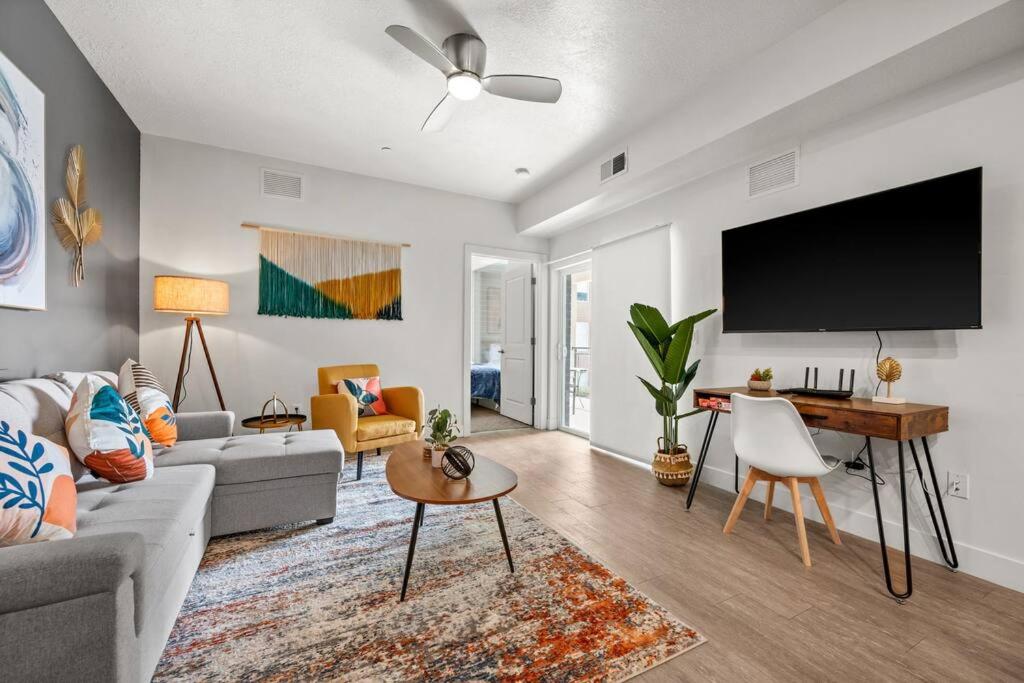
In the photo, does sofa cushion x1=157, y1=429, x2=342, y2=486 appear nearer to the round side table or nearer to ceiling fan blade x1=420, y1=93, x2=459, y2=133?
the round side table

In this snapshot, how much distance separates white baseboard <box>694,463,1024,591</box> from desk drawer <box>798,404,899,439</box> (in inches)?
28.0

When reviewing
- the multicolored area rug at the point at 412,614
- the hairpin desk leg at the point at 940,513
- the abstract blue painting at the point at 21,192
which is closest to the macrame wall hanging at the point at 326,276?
the abstract blue painting at the point at 21,192

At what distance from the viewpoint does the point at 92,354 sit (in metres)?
2.68

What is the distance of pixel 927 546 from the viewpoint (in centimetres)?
222

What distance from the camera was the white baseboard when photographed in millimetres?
1969

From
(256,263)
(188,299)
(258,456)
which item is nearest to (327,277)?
(256,263)

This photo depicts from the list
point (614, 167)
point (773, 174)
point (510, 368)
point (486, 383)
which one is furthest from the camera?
point (486, 383)

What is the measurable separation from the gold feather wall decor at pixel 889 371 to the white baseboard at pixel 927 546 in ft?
2.27

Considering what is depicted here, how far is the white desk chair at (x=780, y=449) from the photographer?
6.98 feet

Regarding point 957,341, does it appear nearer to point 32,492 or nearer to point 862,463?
point 862,463

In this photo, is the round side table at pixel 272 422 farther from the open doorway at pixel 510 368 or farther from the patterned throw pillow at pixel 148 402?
the open doorway at pixel 510 368

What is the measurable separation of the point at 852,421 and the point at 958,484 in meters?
0.65

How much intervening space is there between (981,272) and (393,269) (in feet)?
13.9

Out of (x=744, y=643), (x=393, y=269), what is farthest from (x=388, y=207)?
(x=744, y=643)
